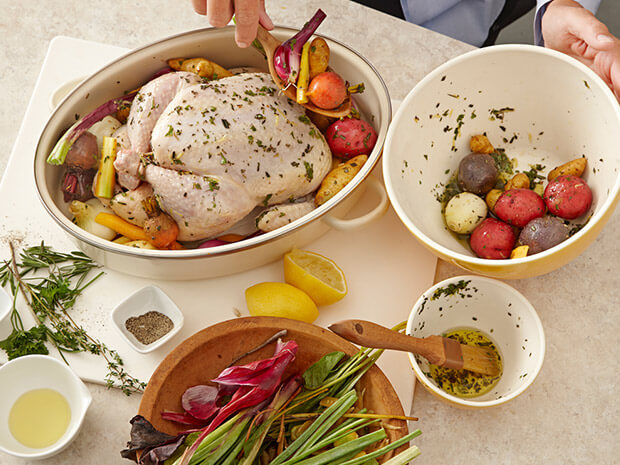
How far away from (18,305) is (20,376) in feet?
0.67

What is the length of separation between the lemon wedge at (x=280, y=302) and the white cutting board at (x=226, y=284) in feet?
0.22

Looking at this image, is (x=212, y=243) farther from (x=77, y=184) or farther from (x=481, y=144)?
(x=481, y=144)

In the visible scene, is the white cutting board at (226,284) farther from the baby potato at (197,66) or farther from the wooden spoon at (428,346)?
the baby potato at (197,66)

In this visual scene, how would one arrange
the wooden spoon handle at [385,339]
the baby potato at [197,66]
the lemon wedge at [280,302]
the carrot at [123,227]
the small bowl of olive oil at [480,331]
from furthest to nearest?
the baby potato at [197,66], the carrot at [123,227], the lemon wedge at [280,302], the small bowl of olive oil at [480,331], the wooden spoon handle at [385,339]

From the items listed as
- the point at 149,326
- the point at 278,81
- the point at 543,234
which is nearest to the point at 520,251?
the point at 543,234

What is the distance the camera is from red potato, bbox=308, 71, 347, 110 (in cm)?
128

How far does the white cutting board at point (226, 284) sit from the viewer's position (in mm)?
1222

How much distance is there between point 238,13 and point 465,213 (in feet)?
1.96

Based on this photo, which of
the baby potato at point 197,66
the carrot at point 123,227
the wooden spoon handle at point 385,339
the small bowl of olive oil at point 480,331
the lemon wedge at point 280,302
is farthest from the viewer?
the baby potato at point 197,66

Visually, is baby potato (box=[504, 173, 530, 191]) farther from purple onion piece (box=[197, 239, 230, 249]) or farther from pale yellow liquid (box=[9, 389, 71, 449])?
pale yellow liquid (box=[9, 389, 71, 449])

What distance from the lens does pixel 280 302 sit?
119 centimetres

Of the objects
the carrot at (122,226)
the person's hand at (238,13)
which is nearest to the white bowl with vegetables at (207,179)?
the carrot at (122,226)

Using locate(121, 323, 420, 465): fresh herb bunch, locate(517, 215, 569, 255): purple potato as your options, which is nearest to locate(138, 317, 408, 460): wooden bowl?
locate(121, 323, 420, 465): fresh herb bunch

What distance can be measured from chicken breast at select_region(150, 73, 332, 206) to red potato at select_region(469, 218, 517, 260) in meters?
0.36
